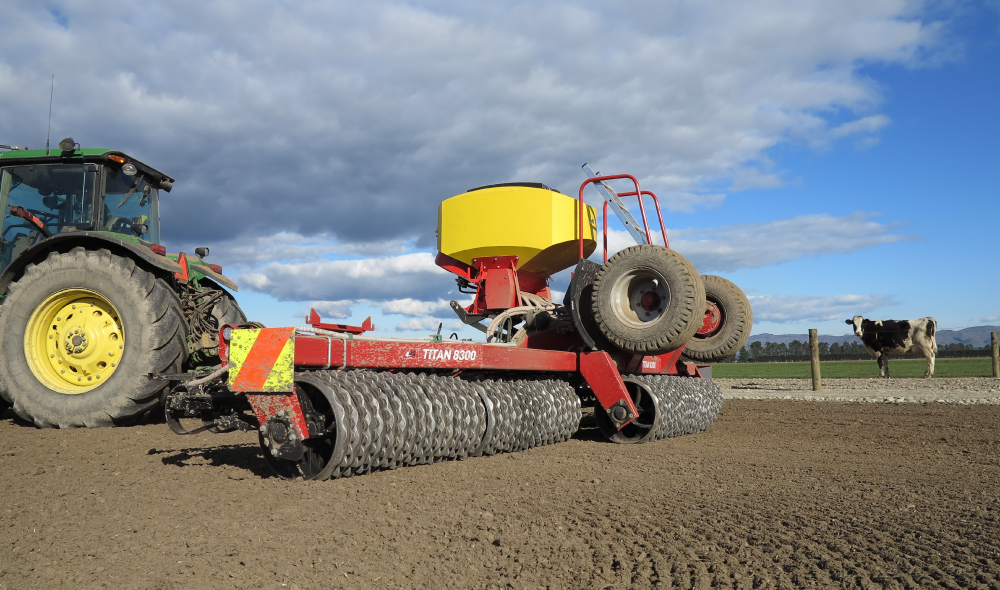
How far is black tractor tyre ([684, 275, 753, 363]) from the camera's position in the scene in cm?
707

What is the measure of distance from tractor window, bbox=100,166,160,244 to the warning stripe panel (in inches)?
145

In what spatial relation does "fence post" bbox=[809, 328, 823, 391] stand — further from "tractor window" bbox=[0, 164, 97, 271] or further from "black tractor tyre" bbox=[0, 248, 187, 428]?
"tractor window" bbox=[0, 164, 97, 271]

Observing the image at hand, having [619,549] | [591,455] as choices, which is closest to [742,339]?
[591,455]

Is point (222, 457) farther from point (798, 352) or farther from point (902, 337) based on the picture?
point (798, 352)

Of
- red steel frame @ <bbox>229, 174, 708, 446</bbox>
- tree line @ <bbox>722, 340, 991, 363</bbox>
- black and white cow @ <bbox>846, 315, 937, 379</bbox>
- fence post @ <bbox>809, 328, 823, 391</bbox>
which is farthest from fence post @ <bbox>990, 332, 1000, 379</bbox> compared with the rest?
tree line @ <bbox>722, 340, 991, 363</bbox>

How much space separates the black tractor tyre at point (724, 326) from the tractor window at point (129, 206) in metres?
6.05

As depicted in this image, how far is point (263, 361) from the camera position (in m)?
3.59

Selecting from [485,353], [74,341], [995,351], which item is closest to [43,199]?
[74,341]

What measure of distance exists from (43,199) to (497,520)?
5980mm

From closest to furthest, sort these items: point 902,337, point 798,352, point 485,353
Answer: point 485,353 → point 902,337 → point 798,352

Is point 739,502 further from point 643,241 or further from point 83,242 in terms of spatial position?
point 83,242

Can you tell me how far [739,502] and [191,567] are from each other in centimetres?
250

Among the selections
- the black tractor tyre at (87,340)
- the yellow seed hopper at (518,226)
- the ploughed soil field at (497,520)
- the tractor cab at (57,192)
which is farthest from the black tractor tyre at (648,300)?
the tractor cab at (57,192)

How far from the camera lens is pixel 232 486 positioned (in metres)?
3.53
